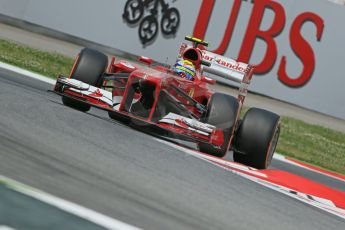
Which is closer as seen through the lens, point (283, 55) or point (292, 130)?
point (292, 130)

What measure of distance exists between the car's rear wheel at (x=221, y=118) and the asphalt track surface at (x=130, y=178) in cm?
71

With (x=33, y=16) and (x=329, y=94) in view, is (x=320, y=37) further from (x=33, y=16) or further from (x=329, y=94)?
(x=33, y=16)

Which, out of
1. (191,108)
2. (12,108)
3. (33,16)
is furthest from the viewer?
(33,16)

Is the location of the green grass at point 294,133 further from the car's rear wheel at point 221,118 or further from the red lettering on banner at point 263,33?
the car's rear wheel at point 221,118

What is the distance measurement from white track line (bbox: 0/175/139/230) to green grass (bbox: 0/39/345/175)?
8089mm

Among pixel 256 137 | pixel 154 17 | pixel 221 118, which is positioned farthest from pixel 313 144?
pixel 154 17

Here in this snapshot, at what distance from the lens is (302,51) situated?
60.4 feet

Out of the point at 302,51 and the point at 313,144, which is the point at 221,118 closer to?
the point at 313,144

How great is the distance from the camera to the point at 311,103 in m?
18.7

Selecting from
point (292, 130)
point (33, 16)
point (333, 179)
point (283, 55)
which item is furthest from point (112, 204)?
point (33, 16)

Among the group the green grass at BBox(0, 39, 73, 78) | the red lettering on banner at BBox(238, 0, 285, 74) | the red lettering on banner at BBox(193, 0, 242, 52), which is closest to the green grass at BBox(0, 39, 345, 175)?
the green grass at BBox(0, 39, 73, 78)

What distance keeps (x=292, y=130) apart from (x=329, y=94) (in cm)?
392

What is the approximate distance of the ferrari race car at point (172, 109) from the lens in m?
8.27

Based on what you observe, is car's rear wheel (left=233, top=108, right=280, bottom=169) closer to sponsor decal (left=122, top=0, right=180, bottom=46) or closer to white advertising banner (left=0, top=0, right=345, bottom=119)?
white advertising banner (left=0, top=0, right=345, bottom=119)
